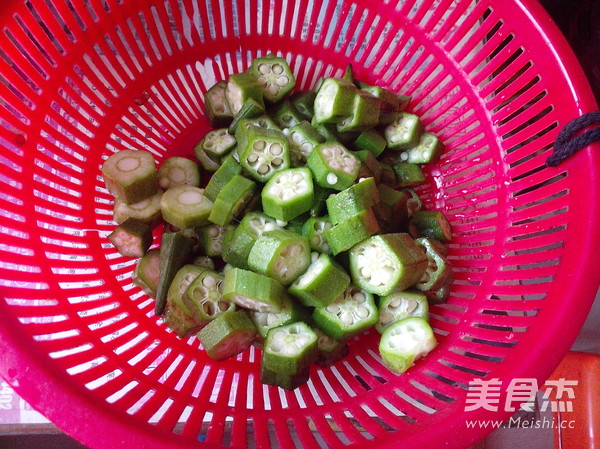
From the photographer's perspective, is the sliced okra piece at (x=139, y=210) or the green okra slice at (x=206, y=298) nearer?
the green okra slice at (x=206, y=298)

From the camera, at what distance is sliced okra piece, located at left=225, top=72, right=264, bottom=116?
183cm

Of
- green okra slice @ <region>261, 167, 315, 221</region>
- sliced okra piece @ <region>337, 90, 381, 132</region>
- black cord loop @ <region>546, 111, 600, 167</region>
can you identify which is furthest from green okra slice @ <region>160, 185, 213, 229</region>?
black cord loop @ <region>546, 111, 600, 167</region>

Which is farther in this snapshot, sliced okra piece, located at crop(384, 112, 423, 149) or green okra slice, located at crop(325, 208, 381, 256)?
sliced okra piece, located at crop(384, 112, 423, 149)

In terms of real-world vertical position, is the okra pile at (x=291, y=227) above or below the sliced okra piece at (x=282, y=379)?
above

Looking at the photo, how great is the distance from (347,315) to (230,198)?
1.78 feet

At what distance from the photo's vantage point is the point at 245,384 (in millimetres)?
1633

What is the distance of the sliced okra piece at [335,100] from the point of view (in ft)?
5.69

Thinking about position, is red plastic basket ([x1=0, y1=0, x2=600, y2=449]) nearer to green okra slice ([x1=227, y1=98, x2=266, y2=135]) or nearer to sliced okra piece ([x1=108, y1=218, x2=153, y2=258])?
sliced okra piece ([x1=108, y1=218, x2=153, y2=258])

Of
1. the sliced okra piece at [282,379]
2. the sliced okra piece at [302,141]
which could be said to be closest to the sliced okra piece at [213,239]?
the sliced okra piece at [302,141]

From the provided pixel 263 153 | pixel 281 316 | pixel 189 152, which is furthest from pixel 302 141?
pixel 281 316

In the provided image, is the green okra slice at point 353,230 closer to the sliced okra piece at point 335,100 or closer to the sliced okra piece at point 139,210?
the sliced okra piece at point 335,100

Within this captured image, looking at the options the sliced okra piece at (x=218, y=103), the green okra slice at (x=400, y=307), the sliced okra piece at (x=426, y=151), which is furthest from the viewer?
the sliced okra piece at (x=218, y=103)

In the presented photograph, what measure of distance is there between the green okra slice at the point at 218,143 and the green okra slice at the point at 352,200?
0.51 meters

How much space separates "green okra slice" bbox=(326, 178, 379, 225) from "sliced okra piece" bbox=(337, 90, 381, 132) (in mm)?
285
